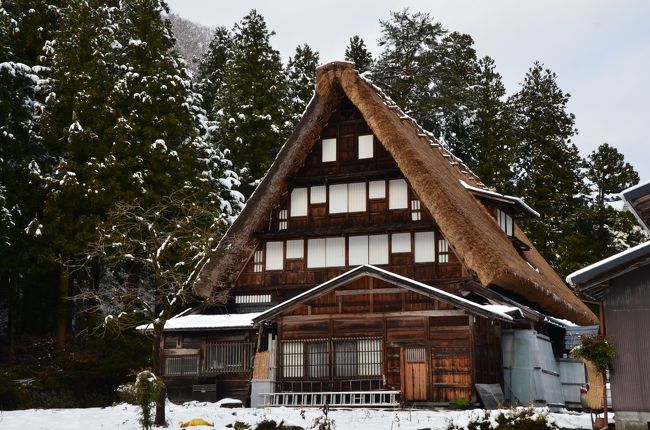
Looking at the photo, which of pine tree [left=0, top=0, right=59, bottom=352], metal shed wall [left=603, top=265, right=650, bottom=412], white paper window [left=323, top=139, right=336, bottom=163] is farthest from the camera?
pine tree [left=0, top=0, right=59, bottom=352]

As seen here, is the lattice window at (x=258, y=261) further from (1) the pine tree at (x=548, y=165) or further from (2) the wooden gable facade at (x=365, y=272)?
(1) the pine tree at (x=548, y=165)

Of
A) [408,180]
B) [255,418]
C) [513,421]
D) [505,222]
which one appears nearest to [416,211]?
[408,180]

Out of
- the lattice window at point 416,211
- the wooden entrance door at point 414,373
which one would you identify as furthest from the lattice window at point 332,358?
the lattice window at point 416,211

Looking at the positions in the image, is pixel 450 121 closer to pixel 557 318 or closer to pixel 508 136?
pixel 508 136

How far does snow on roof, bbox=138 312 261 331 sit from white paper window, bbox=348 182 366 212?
4660 millimetres

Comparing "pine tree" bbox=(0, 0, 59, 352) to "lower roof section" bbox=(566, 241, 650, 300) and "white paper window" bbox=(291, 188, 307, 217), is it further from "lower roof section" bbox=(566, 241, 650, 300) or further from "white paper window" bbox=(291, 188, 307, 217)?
"lower roof section" bbox=(566, 241, 650, 300)

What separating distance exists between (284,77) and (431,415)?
27.1 metres

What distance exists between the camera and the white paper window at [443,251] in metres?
26.2

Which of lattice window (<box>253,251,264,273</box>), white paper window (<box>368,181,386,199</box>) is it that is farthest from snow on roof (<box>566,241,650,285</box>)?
lattice window (<box>253,251,264,273</box>)

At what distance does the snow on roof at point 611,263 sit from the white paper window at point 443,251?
37.6ft

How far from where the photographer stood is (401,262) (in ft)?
88.1

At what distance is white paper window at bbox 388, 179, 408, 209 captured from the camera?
89.5ft

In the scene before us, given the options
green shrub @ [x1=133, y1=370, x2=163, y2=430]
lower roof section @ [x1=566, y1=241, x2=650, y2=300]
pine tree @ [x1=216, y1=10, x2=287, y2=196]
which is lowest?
green shrub @ [x1=133, y1=370, x2=163, y2=430]

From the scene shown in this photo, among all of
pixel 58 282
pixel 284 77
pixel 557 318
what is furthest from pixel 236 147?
pixel 557 318
